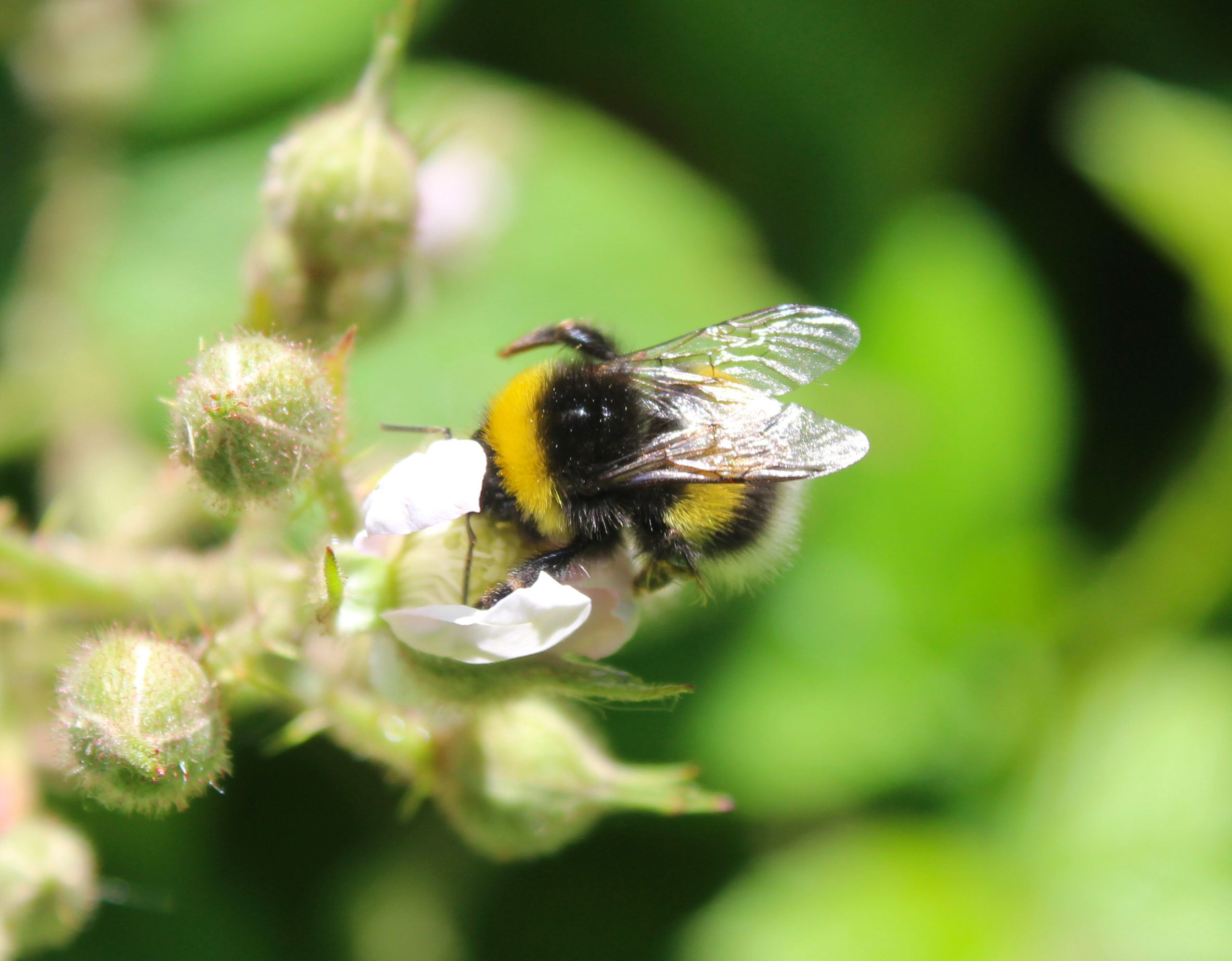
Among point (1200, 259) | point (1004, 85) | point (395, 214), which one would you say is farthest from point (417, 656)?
point (1004, 85)

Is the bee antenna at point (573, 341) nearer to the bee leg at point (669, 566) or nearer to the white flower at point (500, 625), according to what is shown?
the bee leg at point (669, 566)

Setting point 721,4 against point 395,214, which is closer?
point 395,214

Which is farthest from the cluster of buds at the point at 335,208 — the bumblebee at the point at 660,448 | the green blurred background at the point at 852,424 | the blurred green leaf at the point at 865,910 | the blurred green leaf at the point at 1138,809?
the blurred green leaf at the point at 1138,809

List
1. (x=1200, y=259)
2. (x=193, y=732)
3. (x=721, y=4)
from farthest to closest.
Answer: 1. (x=721, y=4)
2. (x=1200, y=259)
3. (x=193, y=732)

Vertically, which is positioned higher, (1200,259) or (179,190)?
(1200,259)

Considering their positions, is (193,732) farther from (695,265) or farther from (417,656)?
(695,265)

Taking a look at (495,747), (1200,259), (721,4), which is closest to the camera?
(495,747)

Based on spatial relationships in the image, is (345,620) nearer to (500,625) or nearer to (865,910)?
(500,625)
